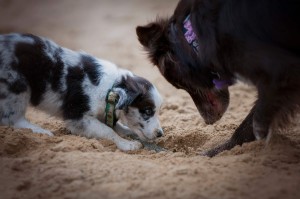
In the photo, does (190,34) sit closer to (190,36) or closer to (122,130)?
(190,36)

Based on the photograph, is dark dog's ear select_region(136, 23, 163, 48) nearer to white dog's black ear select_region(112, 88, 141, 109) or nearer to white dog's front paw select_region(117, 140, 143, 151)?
white dog's black ear select_region(112, 88, 141, 109)

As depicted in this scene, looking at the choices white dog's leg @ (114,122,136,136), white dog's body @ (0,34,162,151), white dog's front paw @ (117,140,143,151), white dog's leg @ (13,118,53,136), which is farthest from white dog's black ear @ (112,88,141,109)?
white dog's leg @ (13,118,53,136)

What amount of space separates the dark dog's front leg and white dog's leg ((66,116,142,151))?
740 millimetres

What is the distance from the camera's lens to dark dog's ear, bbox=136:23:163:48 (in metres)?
4.12

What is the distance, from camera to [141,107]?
14.7 feet

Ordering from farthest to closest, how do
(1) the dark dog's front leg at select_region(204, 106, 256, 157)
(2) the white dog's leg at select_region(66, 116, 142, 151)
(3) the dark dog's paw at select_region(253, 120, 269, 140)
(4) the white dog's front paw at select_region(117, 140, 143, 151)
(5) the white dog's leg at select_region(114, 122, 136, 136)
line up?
(5) the white dog's leg at select_region(114, 122, 136, 136)
(2) the white dog's leg at select_region(66, 116, 142, 151)
(4) the white dog's front paw at select_region(117, 140, 143, 151)
(1) the dark dog's front leg at select_region(204, 106, 256, 157)
(3) the dark dog's paw at select_region(253, 120, 269, 140)

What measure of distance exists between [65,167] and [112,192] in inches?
21.4

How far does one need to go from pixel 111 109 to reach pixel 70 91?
450 mm

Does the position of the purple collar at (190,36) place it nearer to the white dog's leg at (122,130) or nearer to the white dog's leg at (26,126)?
the white dog's leg at (122,130)

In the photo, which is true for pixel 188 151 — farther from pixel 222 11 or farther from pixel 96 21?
pixel 96 21

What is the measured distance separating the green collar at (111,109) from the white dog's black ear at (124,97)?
57mm

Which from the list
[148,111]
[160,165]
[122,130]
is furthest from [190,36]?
[122,130]

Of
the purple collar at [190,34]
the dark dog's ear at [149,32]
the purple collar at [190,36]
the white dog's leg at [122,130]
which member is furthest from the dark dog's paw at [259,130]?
the white dog's leg at [122,130]

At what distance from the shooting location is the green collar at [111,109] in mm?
4383
